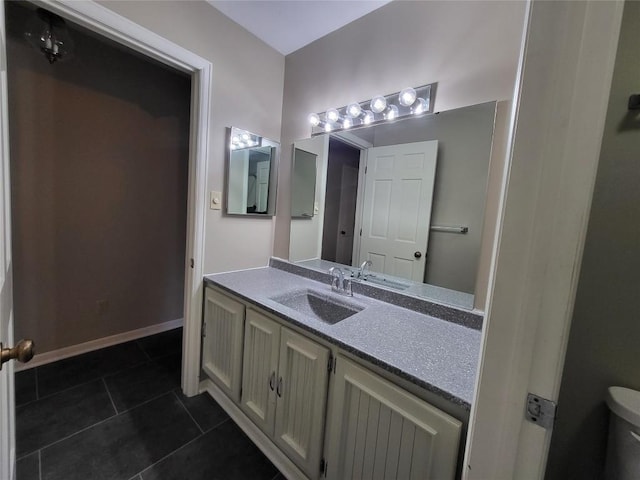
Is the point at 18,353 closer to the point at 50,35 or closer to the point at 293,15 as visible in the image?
the point at 50,35

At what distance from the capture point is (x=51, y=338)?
196 centimetres

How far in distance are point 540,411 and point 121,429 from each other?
194cm

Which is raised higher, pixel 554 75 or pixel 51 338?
pixel 554 75

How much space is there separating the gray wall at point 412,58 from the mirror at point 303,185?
6.1 inches

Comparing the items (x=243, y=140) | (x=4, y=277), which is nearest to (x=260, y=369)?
(x=4, y=277)

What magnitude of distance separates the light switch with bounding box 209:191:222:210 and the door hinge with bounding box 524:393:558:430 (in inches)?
67.4

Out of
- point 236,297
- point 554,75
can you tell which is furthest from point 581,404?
point 236,297

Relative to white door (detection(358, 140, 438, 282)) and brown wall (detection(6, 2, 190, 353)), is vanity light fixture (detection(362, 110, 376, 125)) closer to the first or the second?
white door (detection(358, 140, 438, 282))

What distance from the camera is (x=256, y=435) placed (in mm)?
1433

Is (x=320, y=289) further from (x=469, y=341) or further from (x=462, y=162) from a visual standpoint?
(x=462, y=162)

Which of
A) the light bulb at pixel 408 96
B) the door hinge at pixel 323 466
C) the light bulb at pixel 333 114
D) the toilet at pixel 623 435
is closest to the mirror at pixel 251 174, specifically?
the light bulb at pixel 333 114

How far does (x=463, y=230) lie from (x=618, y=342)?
2.10 feet

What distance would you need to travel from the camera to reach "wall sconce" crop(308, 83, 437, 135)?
1313 millimetres

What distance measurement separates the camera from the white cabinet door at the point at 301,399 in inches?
41.7
